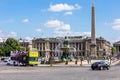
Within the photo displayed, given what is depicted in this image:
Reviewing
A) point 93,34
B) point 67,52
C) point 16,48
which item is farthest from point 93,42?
point 16,48

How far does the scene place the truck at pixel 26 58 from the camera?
230 ft

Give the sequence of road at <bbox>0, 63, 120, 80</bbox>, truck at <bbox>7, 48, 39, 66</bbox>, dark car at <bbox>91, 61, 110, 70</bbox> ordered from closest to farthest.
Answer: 1. road at <bbox>0, 63, 120, 80</bbox>
2. dark car at <bbox>91, 61, 110, 70</bbox>
3. truck at <bbox>7, 48, 39, 66</bbox>

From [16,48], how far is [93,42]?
60037mm

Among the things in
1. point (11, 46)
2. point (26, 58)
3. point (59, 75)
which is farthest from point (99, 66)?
point (11, 46)

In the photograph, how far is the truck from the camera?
70000 mm

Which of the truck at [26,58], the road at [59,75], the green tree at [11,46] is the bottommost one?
the road at [59,75]

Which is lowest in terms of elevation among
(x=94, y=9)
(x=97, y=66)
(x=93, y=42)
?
(x=97, y=66)

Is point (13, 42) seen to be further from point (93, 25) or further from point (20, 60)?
point (20, 60)

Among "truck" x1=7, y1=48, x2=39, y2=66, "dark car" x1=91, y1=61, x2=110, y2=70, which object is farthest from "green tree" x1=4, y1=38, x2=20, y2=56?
"dark car" x1=91, y1=61, x2=110, y2=70

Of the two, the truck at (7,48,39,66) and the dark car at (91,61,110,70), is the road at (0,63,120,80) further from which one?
the truck at (7,48,39,66)

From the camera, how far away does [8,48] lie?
169m

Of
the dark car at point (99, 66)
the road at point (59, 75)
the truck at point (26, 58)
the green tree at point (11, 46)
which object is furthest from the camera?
the green tree at point (11, 46)

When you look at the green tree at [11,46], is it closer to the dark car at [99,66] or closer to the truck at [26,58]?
the truck at [26,58]

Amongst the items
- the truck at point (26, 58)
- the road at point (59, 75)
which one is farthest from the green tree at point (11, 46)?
the road at point (59, 75)
